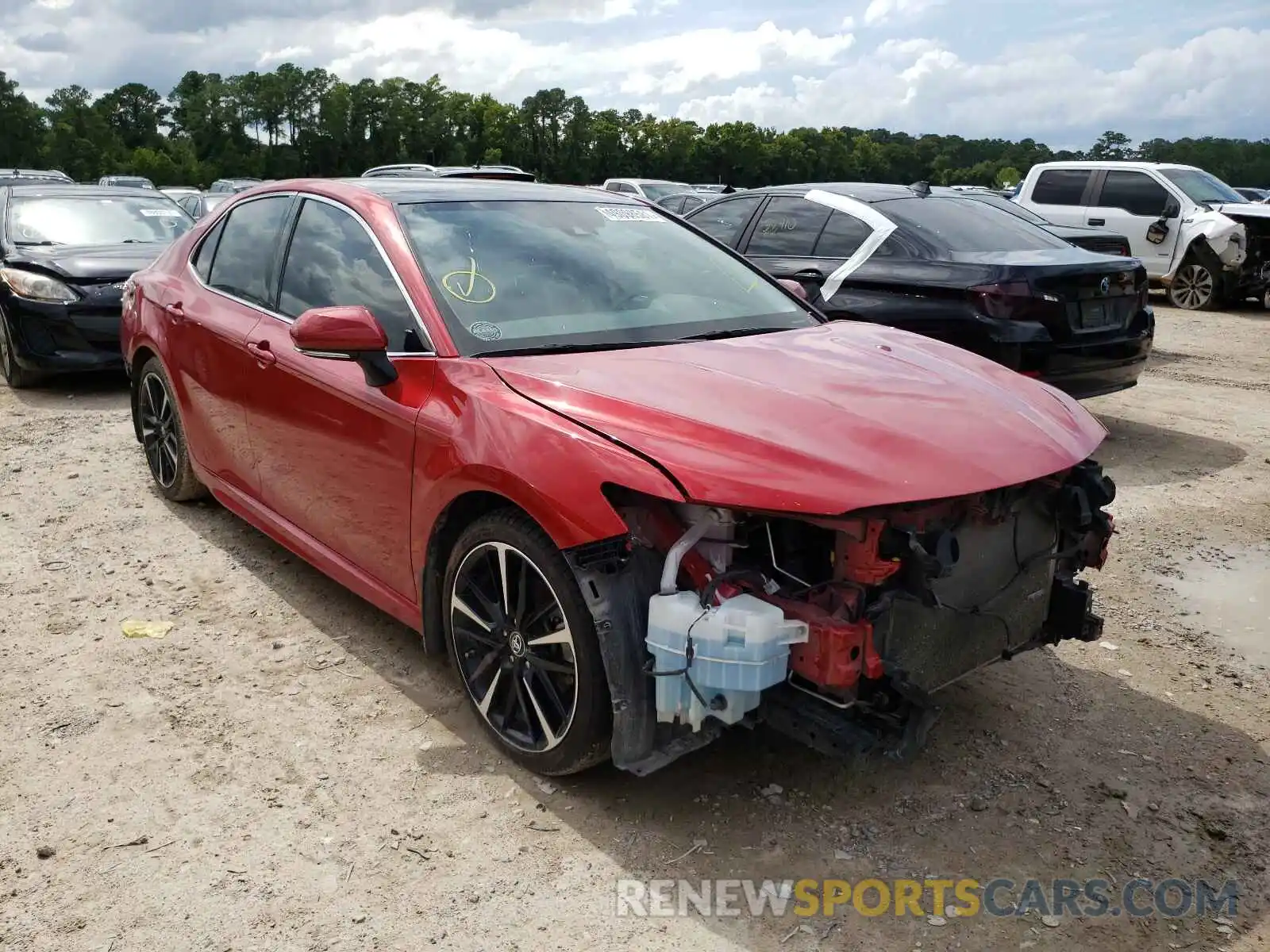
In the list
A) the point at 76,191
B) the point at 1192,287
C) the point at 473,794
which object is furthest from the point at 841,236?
the point at 1192,287

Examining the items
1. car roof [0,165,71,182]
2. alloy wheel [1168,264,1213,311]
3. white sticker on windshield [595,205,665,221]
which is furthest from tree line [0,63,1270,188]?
white sticker on windshield [595,205,665,221]

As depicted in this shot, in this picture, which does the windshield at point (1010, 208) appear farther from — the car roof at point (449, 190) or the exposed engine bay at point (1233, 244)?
the exposed engine bay at point (1233, 244)

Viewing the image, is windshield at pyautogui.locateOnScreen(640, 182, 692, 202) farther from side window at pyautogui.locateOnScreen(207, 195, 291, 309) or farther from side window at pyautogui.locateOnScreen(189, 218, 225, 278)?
side window at pyautogui.locateOnScreen(207, 195, 291, 309)

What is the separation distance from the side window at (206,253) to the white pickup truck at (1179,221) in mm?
11933

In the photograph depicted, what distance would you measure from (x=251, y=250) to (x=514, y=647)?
93.9 inches

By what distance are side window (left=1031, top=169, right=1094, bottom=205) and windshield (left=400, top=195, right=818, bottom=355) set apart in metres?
12.4

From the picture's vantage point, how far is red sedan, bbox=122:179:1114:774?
105 inches

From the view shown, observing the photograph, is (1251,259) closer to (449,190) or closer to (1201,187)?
(1201,187)

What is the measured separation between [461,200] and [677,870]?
2.43 metres

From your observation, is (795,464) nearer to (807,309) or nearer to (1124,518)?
(807,309)

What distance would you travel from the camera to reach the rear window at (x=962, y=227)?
6828 mm

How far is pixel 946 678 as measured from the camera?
292 cm

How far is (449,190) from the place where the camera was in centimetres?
405

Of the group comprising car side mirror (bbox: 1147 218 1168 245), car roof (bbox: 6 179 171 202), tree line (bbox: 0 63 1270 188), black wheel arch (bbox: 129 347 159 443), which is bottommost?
black wheel arch (bbox: 129 347 159 443)
